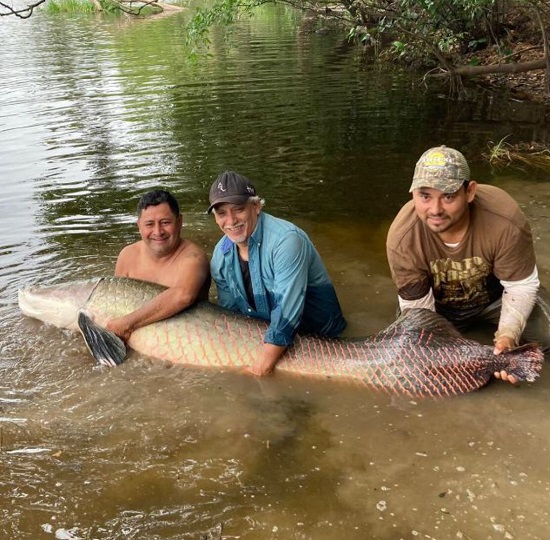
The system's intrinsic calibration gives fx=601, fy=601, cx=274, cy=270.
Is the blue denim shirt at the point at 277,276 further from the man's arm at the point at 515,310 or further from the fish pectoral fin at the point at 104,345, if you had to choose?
the man's arm at the point at 515,310

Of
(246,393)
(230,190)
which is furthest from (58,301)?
(230,190)

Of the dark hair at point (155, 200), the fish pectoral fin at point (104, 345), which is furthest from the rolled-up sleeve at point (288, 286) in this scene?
the fish pectoral fin at point (104, 345)

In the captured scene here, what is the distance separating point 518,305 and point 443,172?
946mm

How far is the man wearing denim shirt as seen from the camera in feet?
11.5

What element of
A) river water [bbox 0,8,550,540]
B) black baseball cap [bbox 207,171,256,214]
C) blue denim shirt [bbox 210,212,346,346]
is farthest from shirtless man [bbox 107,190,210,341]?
black baseball cap [bbox 207,171,256,214]

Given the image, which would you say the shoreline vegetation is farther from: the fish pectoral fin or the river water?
the fish pectoral fin

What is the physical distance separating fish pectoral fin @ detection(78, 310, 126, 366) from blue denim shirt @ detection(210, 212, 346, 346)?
80 cm

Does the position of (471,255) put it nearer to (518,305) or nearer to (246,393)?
(518,305)

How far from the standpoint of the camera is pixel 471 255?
3.46m

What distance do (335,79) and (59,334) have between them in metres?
11.6

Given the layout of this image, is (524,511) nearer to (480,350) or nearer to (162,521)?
(480,350)

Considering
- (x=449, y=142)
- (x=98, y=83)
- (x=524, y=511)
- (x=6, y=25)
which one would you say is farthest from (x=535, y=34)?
(x=6, y=25)

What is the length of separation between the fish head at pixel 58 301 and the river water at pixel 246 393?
0.12m

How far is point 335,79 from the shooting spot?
14.5 meters
